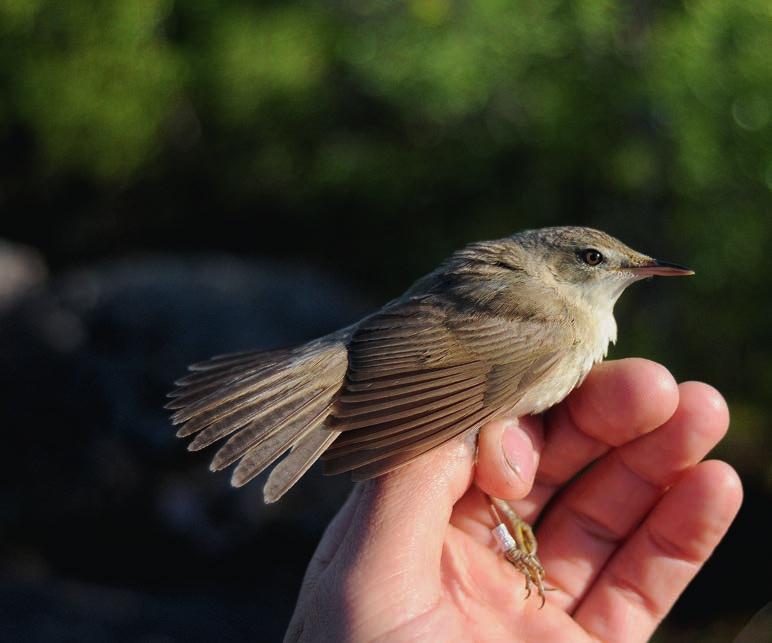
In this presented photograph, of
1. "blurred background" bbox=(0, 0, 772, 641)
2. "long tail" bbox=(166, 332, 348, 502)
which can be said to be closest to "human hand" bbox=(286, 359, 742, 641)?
"long tail" bbox=(166, 332, 348, 502)

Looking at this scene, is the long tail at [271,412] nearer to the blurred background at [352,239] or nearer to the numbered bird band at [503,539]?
the numbered bird band at [503,539]

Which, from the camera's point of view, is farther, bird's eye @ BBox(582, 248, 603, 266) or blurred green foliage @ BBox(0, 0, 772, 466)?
blurred green foliage @ BBox(0, 0, 772, 466)

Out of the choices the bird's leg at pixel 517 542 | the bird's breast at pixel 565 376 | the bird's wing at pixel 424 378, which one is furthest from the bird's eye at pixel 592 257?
the bird's leg at pixel 517 542

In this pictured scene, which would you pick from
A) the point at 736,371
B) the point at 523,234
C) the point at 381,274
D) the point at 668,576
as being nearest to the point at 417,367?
the point at 523,234

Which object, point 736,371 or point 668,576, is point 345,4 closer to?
point 736,371

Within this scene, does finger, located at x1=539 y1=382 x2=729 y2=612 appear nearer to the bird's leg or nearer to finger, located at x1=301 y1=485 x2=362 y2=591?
the bird's leg
